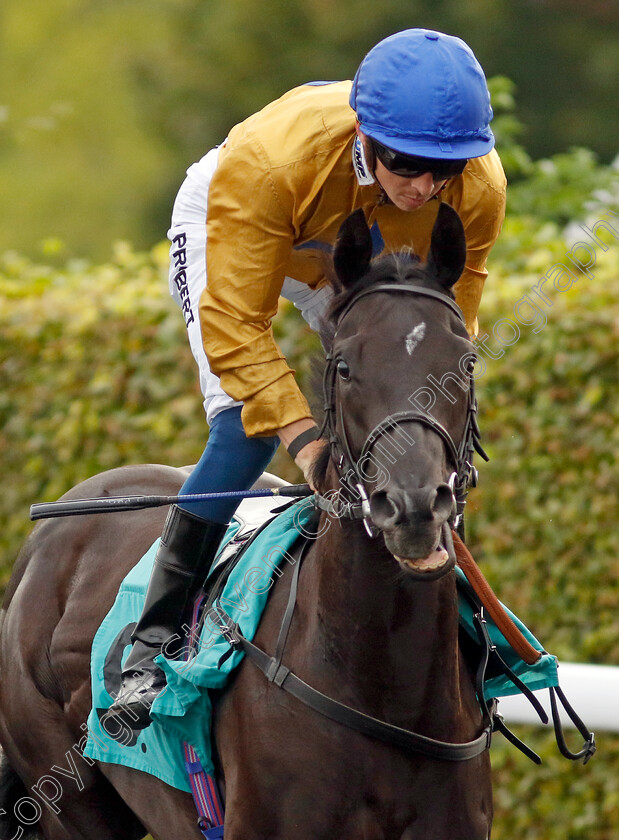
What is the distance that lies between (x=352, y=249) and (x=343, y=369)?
31cm

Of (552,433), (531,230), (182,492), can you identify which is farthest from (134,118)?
(182,492)

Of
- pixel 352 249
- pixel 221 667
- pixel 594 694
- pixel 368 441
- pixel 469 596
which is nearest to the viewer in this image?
pixel 368 441

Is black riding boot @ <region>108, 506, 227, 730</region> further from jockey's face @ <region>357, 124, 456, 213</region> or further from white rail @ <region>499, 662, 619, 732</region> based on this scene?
white rail @ <region>499, 662, 619, 732</region>

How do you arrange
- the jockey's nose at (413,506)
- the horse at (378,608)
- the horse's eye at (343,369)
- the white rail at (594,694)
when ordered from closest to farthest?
the jockey's nose at (413,506) < the horse at (378,608) < the horse's eye at (343,369) < the white rail at (594,694)

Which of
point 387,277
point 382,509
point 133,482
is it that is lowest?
point 133,482

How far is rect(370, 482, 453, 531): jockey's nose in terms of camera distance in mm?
2361

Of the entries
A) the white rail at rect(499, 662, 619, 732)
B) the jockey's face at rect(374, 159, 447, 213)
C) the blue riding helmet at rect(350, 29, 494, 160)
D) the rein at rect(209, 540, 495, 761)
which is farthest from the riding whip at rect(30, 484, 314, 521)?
the white rail at rect(499, 662, 619, 732)

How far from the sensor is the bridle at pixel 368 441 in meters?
2.49

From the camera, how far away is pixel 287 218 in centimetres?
296

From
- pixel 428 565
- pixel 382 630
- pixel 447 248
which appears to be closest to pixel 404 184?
pixel 447 248

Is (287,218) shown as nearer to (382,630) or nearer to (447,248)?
(447,248)

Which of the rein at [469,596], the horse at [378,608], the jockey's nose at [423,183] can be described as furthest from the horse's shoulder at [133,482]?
the jockey's nose at [423,183]

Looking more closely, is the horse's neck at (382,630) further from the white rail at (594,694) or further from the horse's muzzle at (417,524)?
the white rail at (594,694)

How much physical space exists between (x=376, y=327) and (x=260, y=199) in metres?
0.53
